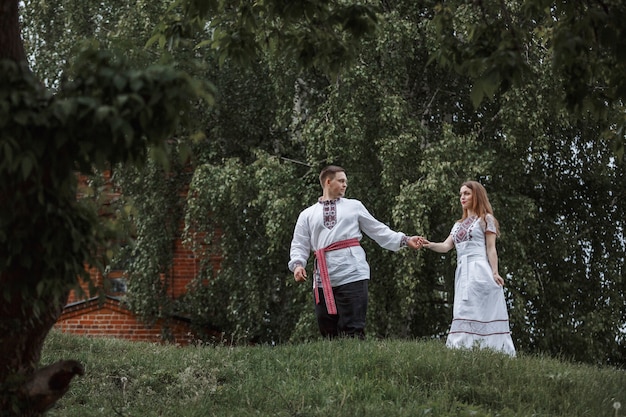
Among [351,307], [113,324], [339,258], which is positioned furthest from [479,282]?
[113,324]

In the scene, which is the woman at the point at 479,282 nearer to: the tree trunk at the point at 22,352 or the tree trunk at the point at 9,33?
the tree trunk at the point at 22,352

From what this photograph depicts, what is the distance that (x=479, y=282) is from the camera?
10.8 m

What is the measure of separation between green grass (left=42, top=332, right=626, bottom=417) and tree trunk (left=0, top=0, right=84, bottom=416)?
141 centimetres

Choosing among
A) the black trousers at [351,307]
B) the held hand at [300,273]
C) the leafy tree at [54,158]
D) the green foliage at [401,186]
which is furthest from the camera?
the green foliage at [401,186]

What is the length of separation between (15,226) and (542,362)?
5.60 metres

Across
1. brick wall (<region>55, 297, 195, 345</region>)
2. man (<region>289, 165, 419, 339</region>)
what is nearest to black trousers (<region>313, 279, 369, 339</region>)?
man (<region>289, 165, 419, 339</region>)

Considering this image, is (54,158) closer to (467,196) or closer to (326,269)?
(326,269)

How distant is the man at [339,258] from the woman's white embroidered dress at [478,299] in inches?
34.4

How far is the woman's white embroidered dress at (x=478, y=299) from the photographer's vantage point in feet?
35.3

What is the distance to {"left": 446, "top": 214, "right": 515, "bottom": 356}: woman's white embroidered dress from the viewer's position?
35.3 feet

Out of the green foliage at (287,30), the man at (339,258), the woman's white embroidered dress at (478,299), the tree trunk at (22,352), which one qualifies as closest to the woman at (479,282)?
the woman's white embroidered dress at (478,299)

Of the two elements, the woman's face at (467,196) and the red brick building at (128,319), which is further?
the red brick building at (128,319)

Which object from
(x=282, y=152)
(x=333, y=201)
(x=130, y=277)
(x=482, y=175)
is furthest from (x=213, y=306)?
(x=333, y=201)

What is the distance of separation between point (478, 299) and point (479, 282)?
191 mm
